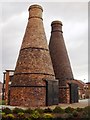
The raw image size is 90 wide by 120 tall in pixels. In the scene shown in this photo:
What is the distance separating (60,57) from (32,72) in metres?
5.82

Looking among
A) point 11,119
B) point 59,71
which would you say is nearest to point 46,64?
point 59,71

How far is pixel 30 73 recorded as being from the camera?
55.1 feet

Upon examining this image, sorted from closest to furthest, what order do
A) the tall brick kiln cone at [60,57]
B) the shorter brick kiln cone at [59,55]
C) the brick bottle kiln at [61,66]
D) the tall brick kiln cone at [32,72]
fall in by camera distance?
the tall brick kiln cone at [32,72]
the brick bottle kiln at [61,66]
the tall brick kiln cone at [60,57]
the shorter brick kiln cone at [59,55]

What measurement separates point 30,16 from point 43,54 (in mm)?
4266

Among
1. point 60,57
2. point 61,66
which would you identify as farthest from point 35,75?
point 60,57

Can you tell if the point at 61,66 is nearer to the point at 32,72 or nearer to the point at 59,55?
the point at 59,55

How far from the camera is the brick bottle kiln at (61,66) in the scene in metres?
20.7

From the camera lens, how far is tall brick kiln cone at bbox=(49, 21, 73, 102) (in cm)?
2109

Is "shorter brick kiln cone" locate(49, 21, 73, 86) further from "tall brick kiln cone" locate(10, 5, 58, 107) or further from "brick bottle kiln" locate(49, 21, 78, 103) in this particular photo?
"tall brick kiln cone" locate(10, 5, 58, 107)

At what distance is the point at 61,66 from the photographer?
21312mm

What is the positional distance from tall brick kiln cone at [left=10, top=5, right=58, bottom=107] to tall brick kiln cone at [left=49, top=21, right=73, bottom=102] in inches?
139

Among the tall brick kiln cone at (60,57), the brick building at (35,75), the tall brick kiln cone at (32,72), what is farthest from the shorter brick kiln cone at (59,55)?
the tall brick kiln cone at (32,72)

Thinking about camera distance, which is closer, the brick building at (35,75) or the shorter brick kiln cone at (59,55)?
the brick building at (35,75)

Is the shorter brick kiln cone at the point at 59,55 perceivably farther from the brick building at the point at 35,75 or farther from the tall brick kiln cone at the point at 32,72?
the tall brick kiln cone at the point at 32,72
